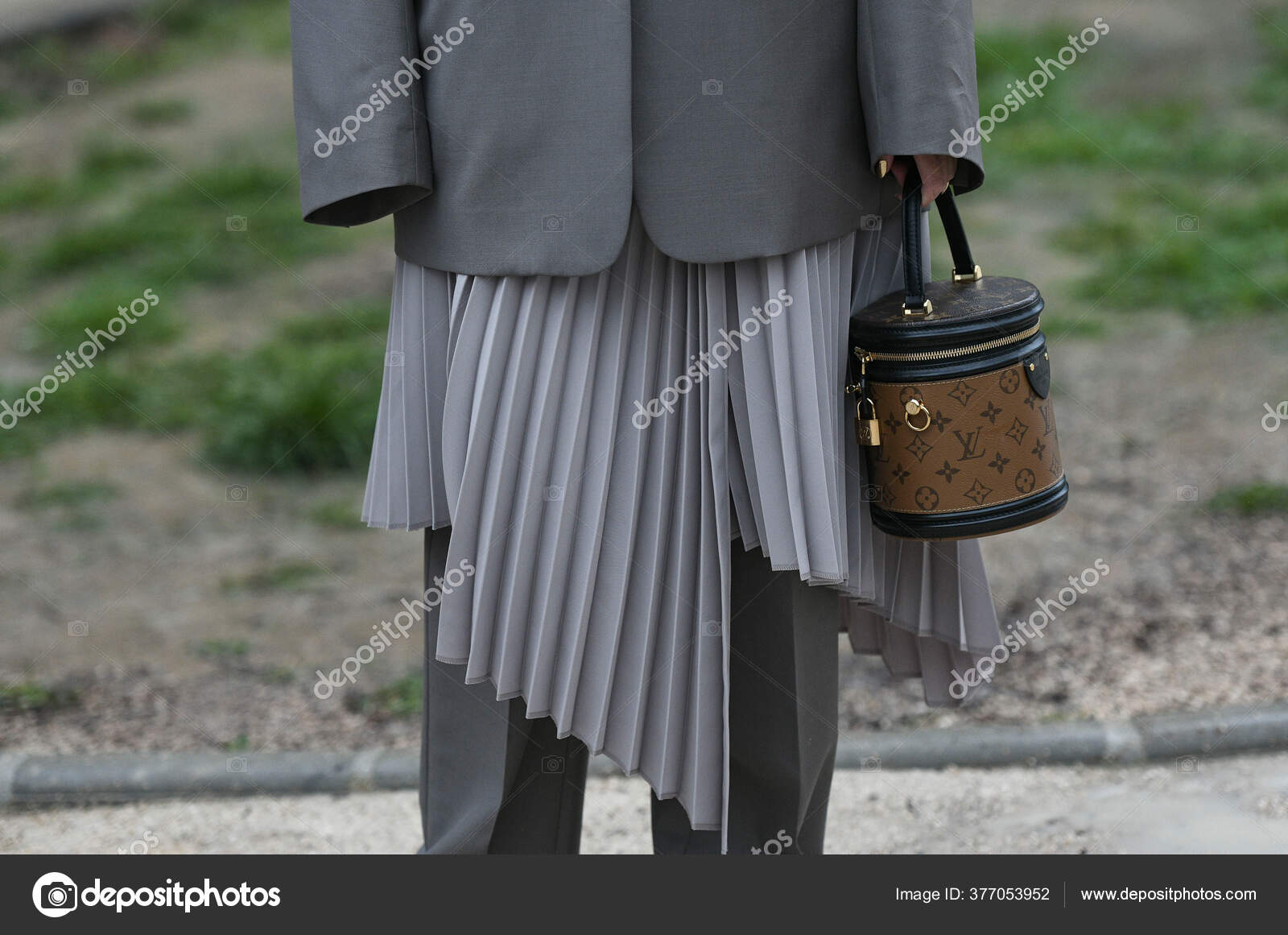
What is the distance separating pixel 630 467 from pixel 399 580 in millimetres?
1931

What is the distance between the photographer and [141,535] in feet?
12.8

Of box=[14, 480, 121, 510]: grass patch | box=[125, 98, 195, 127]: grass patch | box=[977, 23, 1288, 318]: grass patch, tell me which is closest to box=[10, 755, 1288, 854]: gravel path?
box=[14, 480, 121, 510]: grass patch

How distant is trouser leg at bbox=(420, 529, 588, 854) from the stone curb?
27.0 inches

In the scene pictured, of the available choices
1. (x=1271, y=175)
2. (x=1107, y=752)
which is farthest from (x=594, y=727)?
(x=1271, y=175)

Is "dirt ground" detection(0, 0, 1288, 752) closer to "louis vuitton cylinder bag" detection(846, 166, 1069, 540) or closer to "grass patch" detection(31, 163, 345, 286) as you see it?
"grass patch" detection(31, 163, 345, 286)

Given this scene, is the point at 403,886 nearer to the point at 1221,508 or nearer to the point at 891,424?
the point at 891,424

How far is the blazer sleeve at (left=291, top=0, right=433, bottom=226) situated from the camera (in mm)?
1693

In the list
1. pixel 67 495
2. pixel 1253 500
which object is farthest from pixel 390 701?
pixel 1253 500

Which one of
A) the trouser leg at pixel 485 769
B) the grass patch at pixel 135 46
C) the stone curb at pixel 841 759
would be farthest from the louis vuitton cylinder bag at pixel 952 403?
the grass patch at pixel 135 46

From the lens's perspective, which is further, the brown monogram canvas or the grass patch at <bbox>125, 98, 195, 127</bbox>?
the grass patch at <bbox>125, 98, 195, 127</bbox>

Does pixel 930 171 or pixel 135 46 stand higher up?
pixel 930 171

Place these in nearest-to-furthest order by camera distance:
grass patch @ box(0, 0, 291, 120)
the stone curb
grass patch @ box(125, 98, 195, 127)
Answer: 1. the stone curb
2. grass patch @ box(125, 98, 195, 127)
3. grass patch @ box(0, 0, 291, 120)

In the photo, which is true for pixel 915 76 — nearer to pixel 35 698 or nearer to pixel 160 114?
pixel 35 698

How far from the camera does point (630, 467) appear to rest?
1807 millimetres
